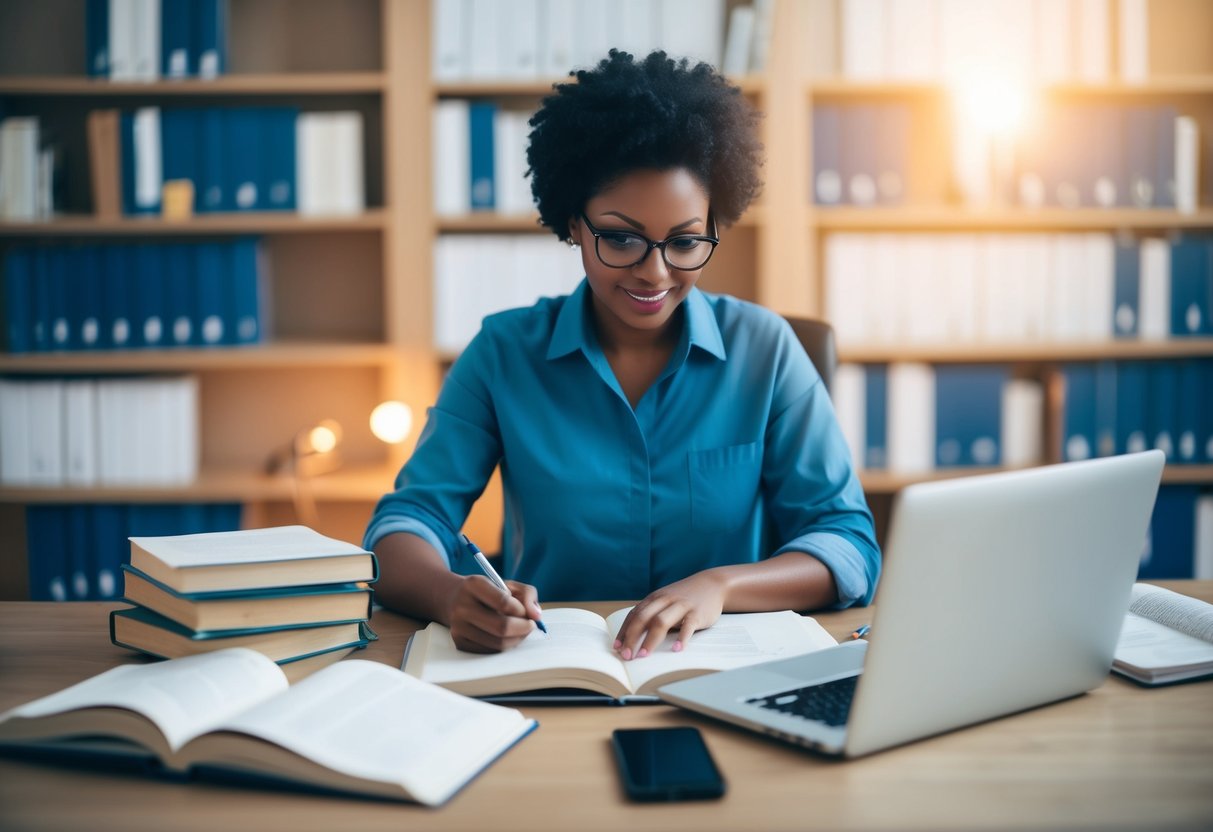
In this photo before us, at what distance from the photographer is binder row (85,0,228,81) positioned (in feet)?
8.76

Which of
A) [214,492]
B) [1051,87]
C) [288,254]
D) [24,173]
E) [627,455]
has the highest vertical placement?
[1051,87]

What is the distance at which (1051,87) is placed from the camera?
273cm

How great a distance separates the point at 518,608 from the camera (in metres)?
1.05

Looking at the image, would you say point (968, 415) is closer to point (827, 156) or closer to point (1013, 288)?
point (1013, 288)

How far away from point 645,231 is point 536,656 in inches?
23.2

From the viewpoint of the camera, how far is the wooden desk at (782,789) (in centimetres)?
75

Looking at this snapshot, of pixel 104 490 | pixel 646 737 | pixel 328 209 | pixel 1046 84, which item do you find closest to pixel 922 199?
pixel 1046 84

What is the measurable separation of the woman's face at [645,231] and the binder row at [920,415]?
4.65 feet

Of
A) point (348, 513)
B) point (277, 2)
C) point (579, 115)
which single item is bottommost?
point (348, 513)

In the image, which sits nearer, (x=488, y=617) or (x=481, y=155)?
(x=488, y=617)

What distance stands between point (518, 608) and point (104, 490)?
2.04m

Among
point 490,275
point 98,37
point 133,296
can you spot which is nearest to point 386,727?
point 490,275

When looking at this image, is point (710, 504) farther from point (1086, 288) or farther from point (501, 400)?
point (1086, 288)

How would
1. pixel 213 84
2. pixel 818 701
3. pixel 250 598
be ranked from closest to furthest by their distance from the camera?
1. pixel 818 701
2. pixel 250 598
3. pixel 213 84
